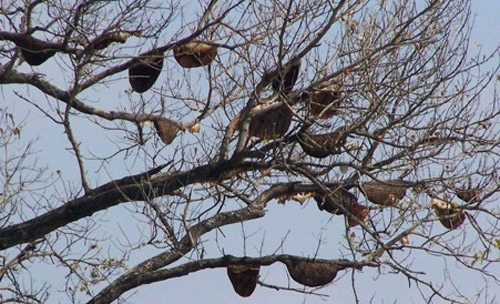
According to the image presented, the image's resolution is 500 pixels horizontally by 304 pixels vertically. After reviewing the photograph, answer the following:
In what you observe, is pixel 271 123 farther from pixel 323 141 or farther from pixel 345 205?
pixel 345 205

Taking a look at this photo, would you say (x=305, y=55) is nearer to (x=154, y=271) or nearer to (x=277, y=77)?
(x=277, y=77)

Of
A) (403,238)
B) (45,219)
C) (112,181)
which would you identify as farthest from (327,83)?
(45,219)

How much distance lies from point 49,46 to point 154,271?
2.67m

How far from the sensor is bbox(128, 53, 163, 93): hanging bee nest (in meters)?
11.7

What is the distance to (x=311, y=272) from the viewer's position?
12117mm

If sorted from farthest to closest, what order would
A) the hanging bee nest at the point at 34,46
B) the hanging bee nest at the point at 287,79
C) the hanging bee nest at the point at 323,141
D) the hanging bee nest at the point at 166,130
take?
→ the hanging bee nest at the point at 166,130 → the hanging bee nest at the point at 34,46 → the hanging bee nest at the point at 323,141 → the hanging bee nest at the point at 287,79

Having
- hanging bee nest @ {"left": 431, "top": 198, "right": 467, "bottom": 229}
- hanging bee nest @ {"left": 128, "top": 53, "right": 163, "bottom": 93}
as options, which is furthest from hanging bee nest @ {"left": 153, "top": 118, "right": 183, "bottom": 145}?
hanging bee nest @ {"left": 431, "top": 198, "right": 467, "bottom": 229}

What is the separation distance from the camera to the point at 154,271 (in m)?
12.4

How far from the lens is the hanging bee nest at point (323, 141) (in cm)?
1124

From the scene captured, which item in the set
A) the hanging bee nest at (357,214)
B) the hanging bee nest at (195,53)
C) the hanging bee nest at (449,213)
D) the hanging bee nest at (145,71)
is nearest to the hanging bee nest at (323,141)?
the hanging bee nest at (357,214)

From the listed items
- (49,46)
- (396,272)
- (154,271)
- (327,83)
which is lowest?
(396,272)

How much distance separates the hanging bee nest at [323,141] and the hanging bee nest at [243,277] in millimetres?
1731

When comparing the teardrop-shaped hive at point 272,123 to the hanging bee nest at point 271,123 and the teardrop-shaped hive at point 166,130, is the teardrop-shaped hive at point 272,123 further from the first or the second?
the teardrop-shaped hive at point 166,130

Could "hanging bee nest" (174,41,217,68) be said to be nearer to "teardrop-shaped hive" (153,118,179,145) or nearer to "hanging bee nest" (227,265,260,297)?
"teardrop-shaped hive" (153,118,179,145)
